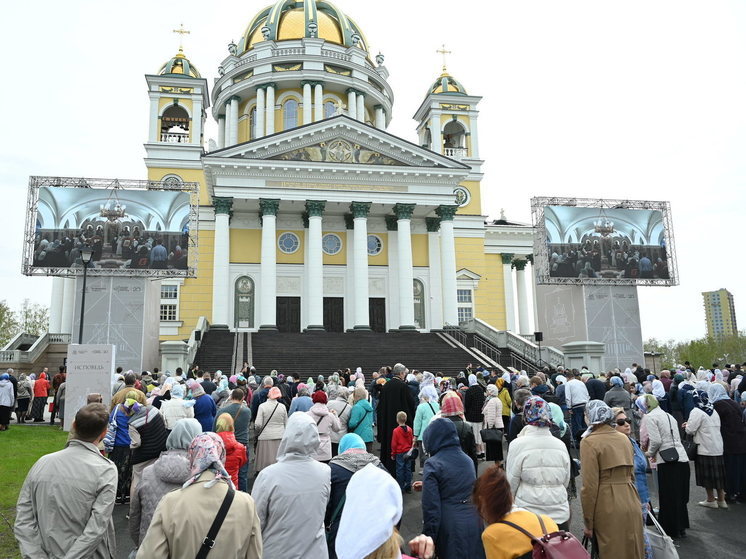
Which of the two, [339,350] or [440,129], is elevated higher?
[440,129]

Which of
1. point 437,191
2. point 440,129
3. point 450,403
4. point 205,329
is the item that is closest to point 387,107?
point 440,129

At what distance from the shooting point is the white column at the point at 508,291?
4419 centimetres

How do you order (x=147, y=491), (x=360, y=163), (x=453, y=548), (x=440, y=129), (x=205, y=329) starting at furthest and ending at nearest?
(x=440, y=129) < (x=360, y=163) < (x=205, y=329) < (x=147, y=491) < (x=453, y=548)

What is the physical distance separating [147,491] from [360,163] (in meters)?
31.7

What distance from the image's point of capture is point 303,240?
37281 mm

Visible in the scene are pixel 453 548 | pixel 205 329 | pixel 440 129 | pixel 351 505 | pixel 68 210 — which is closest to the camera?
pixel 351 505

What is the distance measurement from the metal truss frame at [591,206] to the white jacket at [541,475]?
85.0 feet

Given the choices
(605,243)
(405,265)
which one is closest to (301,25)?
(405,265)

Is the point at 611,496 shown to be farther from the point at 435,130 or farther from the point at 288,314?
the point at 435,130

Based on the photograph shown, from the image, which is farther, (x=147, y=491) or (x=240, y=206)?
(x=240, y=206)

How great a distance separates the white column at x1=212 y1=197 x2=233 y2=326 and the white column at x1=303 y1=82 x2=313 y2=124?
1568 cm

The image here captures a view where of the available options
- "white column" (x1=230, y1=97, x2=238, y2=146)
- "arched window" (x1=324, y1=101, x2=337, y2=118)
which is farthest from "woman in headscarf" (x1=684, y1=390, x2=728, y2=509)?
"white column" (x1=230, y1=97, x2=238, y2=146)

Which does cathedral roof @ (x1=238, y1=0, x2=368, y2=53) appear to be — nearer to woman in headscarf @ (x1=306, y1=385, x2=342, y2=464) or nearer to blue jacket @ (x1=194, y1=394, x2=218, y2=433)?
blue jacket @ (x1=194, y1=394, x2=218, y2=433)

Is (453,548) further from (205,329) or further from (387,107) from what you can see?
(387,107)
